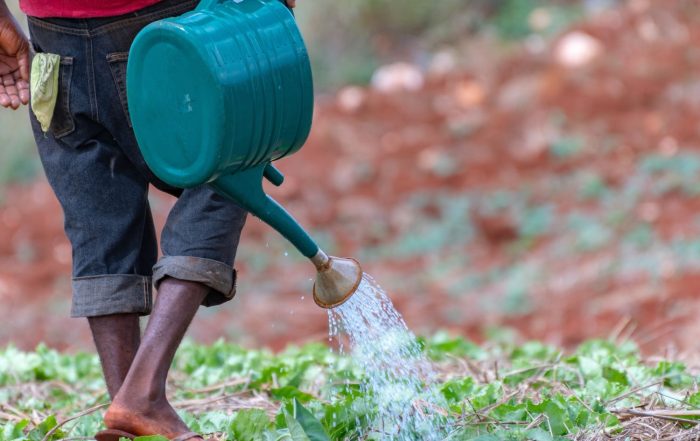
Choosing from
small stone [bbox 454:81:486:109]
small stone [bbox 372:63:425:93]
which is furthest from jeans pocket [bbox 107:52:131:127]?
small stone [bbox 372:63:425:93]

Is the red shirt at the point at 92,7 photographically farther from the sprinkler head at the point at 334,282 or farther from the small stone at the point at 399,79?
the small stone at the point at 399,79

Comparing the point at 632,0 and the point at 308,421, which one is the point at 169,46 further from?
the point at 632,0

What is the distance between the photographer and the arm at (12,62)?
2.32 meters

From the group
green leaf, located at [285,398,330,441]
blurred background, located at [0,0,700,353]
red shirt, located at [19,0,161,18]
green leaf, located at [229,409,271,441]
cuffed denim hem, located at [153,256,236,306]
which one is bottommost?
green leaf, located at [285,398,330,441]

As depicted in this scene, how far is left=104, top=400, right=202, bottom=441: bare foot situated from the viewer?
2.06 meters

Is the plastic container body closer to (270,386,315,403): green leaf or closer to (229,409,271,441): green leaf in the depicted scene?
(229,409,271,441): green leaf

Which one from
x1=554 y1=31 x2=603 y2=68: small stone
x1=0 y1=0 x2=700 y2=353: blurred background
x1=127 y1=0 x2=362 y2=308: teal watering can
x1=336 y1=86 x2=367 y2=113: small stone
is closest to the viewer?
x1=127 y1=0 x2=362 y2=308: teal watering can

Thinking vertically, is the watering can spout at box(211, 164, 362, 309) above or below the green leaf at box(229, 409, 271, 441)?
above

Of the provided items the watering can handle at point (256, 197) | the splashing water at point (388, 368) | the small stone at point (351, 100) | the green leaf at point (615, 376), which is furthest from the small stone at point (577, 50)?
the watering can handle at point (256, 197)

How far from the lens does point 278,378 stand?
117 inches

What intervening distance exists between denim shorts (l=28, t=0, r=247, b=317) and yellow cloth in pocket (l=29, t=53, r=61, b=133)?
0.02 metres

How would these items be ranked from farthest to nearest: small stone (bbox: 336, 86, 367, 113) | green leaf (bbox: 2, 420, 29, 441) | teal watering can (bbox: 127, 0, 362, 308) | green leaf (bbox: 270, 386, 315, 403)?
small stone (bbox: 336, 86, 367, 113) < green leaf (bbox: 270, 386, 315, 403) < green leaf (bbox: 2, 420, 29, 441) < teal watering can (bbox: 127, 0, 362, 308)

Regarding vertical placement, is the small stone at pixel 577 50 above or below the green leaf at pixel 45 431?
above

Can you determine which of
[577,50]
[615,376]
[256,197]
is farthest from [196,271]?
[577,50]
